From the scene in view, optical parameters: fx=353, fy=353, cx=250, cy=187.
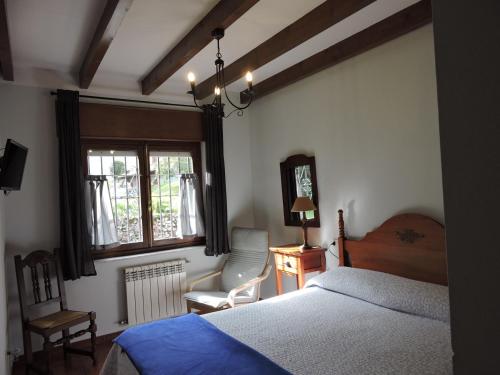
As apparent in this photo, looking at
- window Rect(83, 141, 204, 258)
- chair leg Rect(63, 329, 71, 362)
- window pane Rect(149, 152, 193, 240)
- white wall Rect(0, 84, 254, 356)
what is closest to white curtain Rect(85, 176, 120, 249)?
window Rect(83, 141, 204, 258)

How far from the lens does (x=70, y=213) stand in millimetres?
3203

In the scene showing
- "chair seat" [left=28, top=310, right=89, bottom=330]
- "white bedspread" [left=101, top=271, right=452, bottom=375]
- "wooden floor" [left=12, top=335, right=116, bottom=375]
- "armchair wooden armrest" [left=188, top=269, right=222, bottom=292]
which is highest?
"white bedspread" [left=101, top=271, right=452, bottom=375]

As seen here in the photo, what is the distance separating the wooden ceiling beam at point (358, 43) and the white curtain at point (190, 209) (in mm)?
1329

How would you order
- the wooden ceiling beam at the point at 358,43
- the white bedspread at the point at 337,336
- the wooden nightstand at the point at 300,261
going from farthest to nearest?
the wooden nightstand at the point at 300,261, the wooden ceiling beam at the point at 358,43, the white bedspread at the point at 337,336

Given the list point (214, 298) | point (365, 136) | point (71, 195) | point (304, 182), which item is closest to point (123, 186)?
point (71, 195)

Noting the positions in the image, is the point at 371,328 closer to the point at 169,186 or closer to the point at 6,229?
the point at 169,186

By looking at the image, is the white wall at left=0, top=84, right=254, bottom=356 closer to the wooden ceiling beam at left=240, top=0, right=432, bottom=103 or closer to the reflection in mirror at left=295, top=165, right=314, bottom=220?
the reflection in mirror at left=295, top=165, right=314, bottom=220

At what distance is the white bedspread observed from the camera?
5.20 ft

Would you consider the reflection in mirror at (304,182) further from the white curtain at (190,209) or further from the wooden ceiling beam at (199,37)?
the wooden ceiling beam at (199,37)

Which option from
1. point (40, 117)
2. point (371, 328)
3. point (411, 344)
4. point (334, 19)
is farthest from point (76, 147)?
point (411, 344)

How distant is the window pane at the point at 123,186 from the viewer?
3578mm

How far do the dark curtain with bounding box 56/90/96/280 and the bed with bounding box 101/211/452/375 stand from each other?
1.38 meters

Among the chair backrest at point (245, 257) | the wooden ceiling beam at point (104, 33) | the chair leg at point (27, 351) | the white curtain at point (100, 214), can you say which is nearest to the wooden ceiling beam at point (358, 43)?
the chair backrest at point (245, 257)

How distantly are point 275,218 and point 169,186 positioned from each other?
1251 millimetres
